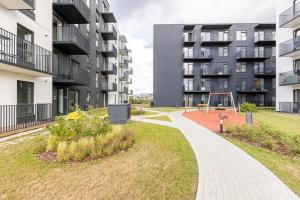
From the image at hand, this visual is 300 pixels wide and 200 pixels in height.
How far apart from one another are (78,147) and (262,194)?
191 inches

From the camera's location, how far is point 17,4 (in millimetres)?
11328

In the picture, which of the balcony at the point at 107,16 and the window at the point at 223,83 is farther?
the window at the point at 223,83

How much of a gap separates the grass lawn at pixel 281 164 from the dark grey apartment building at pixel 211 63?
116 feet

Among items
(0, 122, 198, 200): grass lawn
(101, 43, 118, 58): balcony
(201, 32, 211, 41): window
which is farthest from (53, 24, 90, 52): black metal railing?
(201, 32, 211, 41): window

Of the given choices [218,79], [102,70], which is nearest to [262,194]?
[102,70]

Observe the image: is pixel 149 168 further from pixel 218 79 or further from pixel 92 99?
pixel 218 79

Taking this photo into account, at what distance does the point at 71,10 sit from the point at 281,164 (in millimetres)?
17096

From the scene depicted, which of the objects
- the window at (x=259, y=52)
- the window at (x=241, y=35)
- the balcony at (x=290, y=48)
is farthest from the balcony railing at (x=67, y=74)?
the window at (x=259, y=52)

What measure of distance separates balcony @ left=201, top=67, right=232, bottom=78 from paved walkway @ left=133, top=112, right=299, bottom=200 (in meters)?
36.4

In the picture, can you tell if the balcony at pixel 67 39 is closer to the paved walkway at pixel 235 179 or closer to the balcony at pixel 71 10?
the balcony at pixel 71 10

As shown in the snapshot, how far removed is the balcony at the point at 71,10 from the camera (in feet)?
Answer: 52.6

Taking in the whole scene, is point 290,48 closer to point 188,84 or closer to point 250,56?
point 250,56

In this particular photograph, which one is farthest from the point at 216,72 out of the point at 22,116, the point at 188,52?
the point at 22,116

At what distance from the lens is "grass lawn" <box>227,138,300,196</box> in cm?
525
